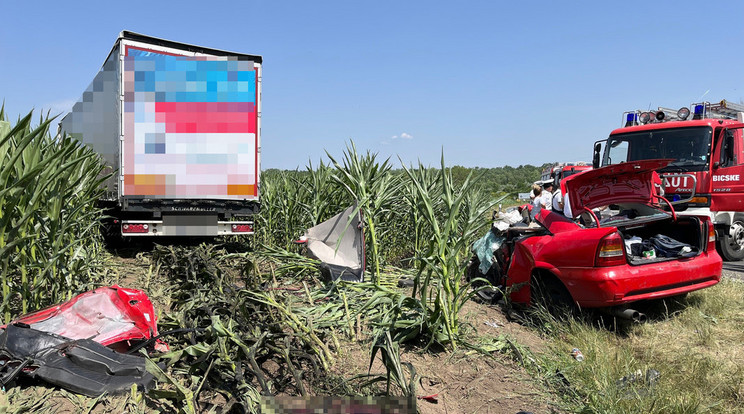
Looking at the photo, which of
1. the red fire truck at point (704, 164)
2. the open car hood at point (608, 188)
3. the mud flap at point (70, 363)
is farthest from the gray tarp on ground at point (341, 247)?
the red fire truck at point (704, 164)

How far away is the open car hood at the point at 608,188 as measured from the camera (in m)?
5.40

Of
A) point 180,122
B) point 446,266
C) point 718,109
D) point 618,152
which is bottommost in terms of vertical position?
point 446,266

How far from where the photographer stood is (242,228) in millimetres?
8609

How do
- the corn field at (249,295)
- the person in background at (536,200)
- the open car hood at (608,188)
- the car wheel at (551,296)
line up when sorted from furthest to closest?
the person in background at (536,200)
the open car hood at (608,188)
the car wheel at (551,296)
the corn field at (249,295)

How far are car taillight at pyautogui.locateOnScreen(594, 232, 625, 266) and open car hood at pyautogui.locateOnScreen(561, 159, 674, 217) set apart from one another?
755mm

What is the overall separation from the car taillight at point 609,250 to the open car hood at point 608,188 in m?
0.75

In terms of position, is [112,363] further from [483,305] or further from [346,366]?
[483,305]

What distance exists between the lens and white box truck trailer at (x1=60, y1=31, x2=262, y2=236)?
299 inches

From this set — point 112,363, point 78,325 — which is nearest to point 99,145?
point 78,325

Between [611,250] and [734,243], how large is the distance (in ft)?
23.7

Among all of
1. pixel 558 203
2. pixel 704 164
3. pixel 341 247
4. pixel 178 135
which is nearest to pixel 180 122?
pixel 178 135

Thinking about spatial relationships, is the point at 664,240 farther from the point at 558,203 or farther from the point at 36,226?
the point at 36,226

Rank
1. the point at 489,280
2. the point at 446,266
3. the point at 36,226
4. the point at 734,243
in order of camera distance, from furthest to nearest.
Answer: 1. the point at 734,243
2. the point at 489,280
3. the point at 36,226
4. the point at 446,266

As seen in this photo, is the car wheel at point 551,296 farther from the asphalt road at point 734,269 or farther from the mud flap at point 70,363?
the asphalt road at point 734,269
